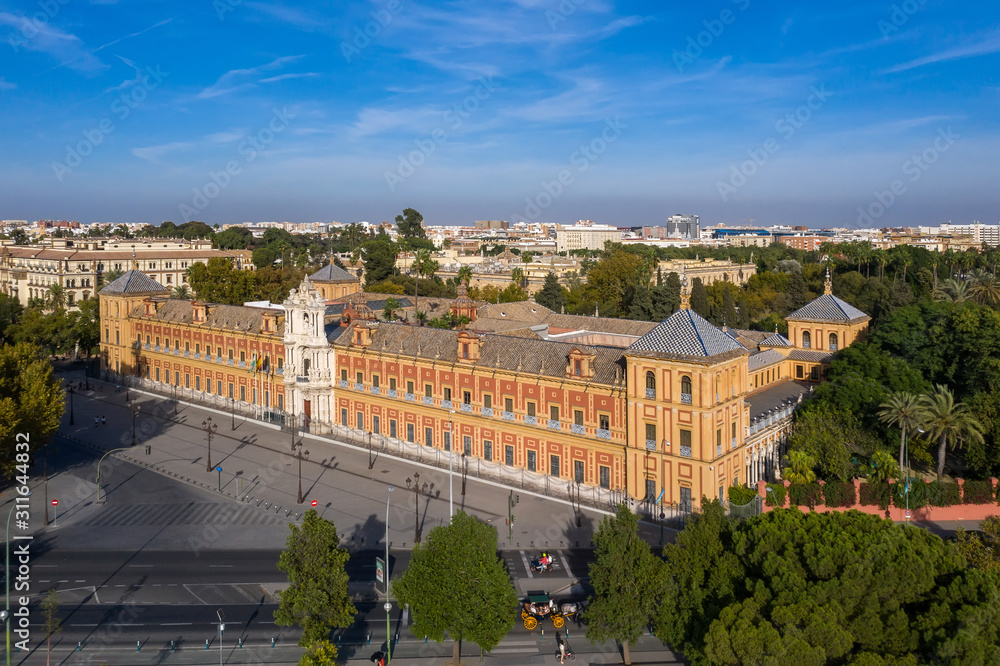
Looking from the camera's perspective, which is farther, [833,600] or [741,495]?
[741,495]

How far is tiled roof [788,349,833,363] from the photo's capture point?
212 ft

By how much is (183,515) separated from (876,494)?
132 ft

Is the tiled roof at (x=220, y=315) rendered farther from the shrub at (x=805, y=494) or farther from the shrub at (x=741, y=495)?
the shrub at (x=805, y=494)

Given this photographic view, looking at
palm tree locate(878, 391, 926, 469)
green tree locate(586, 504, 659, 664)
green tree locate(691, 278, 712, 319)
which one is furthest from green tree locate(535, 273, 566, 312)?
green tree locate(586, 504, 659, 664)

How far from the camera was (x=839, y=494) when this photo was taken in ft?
149

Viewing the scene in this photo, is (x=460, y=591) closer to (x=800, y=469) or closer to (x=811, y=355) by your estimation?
(x=800, y=469)

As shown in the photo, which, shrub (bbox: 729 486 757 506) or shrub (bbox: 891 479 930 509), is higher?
shrub (bbox: 729 486 757 506)

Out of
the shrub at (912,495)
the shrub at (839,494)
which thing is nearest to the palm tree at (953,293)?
the shrub at (912,495)

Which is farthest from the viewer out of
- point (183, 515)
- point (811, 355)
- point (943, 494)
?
point (811, 355)

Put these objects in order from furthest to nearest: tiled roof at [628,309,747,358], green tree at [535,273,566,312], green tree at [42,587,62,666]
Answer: green tree at [535,273,566,312] → tiled roof at [628,309,747,358] → green tree at [42,587,62,666]

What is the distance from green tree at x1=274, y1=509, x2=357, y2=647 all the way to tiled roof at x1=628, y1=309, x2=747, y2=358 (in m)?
21.2

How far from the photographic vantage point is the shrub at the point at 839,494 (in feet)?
148

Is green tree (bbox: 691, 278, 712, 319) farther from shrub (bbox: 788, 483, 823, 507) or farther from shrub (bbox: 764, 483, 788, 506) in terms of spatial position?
shrub (bbox: 764, 483, 788, 506)

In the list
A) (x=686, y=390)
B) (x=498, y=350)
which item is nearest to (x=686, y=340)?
(x=686, y=390)
